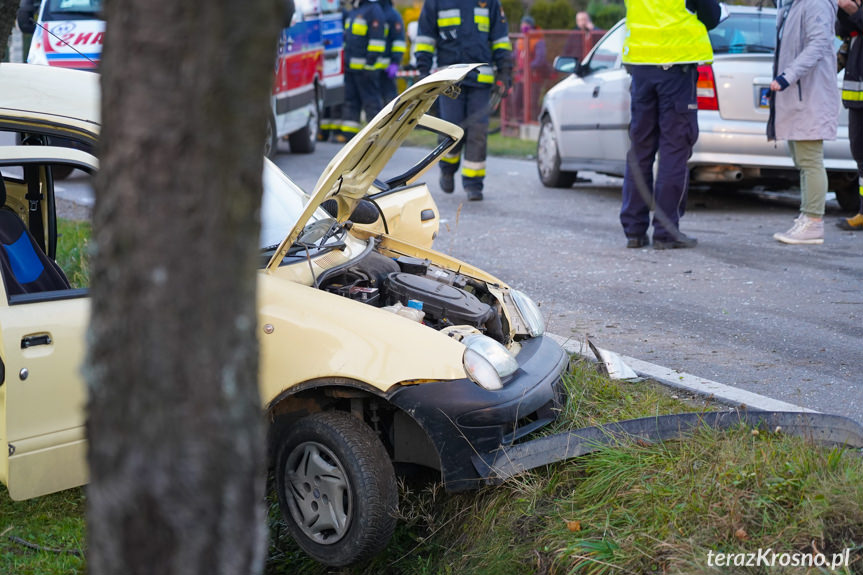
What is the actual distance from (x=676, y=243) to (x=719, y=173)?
163 centimetres

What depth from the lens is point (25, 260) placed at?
392cm

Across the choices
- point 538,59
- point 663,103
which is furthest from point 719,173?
point 538,59

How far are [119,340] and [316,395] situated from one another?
74.3 inches

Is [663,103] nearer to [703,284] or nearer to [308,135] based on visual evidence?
[703,284]

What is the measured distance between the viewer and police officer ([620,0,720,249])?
22.1 ft

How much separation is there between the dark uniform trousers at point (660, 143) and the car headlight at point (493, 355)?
12.7 feet

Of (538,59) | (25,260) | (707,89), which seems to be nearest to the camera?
(25,260)

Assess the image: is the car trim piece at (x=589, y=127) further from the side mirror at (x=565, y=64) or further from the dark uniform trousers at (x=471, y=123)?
the dark uniform trousers at (x=471, y=123)

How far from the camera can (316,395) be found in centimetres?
345

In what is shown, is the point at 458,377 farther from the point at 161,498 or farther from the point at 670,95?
the point at 670,95

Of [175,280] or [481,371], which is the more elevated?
[175,280]

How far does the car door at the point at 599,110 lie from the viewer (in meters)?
8.88

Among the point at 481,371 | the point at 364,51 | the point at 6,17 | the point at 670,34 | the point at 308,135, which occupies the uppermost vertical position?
the point at 6,17

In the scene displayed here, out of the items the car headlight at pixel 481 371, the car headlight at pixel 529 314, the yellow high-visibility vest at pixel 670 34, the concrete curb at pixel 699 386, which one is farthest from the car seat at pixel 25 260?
the yellow high-visibility vest at pixel 670 34
